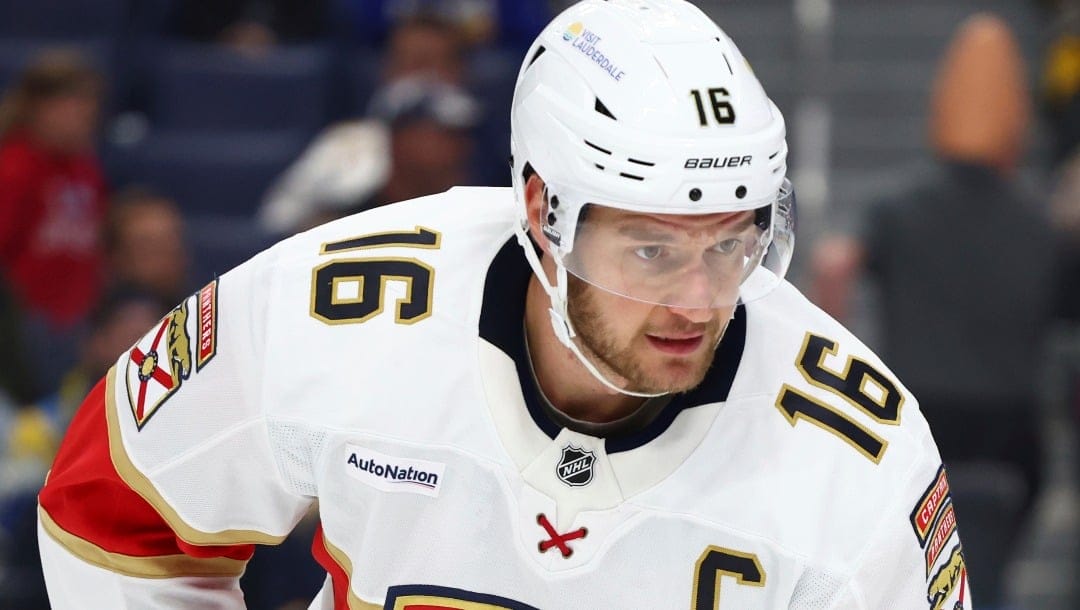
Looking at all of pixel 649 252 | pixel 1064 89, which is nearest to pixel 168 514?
pixel 649 252

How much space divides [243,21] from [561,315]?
478 centimetres

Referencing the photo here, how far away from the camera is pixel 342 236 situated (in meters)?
2.75

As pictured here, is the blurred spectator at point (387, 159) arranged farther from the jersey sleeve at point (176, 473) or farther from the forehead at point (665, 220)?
the forehead at point (665, 220)

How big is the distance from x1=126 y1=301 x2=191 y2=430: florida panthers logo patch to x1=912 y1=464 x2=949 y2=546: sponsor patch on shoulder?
3.54ft

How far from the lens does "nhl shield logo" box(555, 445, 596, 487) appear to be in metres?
2.57

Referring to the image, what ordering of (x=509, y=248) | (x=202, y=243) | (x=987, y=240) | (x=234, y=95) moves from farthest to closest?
(x=234, y=95)
(x=202, y=243)
(x=987, y=240)
(x=509, y=248)

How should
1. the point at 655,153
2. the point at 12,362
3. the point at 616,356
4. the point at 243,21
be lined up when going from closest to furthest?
1. the point at 655,153
2. the point at 616,356
3. the point at 12,362
4. the point at 243,21

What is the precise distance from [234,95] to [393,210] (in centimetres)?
414

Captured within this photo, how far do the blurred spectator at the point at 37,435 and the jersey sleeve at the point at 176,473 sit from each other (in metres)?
1.33

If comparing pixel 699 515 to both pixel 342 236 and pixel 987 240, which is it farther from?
pixel 987 240

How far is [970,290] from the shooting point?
506cm

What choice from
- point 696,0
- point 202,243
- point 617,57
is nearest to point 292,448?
point 617,57

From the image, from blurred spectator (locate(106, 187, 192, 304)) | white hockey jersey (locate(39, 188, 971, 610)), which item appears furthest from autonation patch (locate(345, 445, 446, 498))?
blurred spectator (locate(106, 187, 192, 304))

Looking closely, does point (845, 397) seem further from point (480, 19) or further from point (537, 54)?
point (480, 19)
